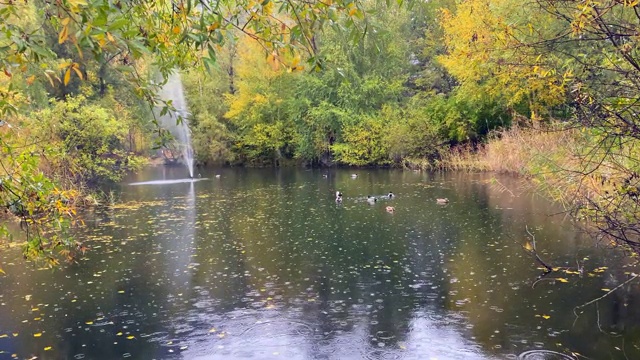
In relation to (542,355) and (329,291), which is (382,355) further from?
(329,291)

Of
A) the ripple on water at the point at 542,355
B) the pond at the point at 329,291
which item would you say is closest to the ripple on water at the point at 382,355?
the pond at the point at 329,291

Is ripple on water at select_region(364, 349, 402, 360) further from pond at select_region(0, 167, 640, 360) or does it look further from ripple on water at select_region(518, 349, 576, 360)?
ripple on water at select_region(518, 349, 576, 360)

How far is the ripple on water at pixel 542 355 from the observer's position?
6227 millimetres

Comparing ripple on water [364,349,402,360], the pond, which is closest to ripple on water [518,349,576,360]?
the pond

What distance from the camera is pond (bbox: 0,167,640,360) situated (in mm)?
6891

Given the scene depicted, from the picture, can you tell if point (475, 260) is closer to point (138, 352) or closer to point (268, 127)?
point (138, 352)

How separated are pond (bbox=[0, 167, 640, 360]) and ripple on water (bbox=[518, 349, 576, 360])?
31 millimetres

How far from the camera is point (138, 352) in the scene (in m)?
6.85

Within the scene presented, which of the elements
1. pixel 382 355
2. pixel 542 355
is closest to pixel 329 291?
pixel 382 355

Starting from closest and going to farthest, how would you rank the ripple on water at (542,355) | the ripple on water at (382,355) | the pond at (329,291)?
the ripple on water at (542,355)
the ripple on water at (382,355)
the pond at (329,291)

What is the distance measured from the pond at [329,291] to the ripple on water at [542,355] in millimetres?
31

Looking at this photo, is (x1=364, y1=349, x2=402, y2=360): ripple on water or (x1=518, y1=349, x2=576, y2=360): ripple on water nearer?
(x1=518, y1=349, x2=576, y2=360): ripple on water

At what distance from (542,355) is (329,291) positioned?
383 cm

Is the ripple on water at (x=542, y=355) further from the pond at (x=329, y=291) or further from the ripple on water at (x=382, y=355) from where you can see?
the ripple on water at (x=382, y=355)
